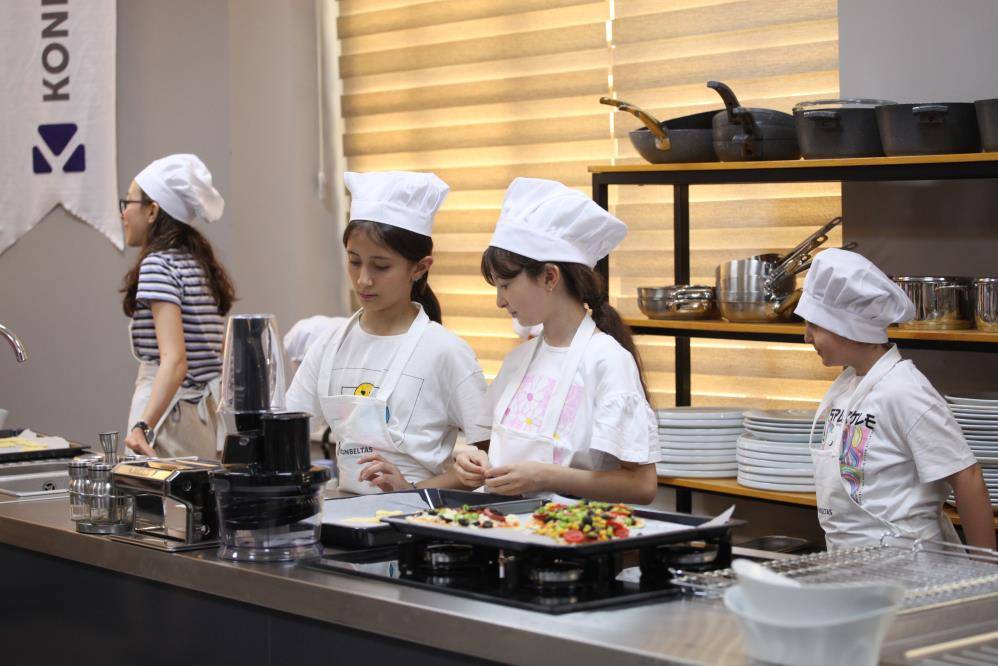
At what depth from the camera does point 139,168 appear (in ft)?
16.3

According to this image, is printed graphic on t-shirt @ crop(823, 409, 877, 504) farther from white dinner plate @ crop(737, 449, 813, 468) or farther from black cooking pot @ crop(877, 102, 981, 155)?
black cooking pot @ crop(877, 102, 981, 155)

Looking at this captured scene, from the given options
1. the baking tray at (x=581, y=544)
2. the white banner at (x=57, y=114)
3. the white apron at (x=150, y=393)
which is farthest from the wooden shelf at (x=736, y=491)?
the white banner at (x=57, y=114)

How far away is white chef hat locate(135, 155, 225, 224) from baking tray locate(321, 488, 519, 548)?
Result: 1723 mm

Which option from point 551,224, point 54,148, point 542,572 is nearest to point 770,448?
point 551,224

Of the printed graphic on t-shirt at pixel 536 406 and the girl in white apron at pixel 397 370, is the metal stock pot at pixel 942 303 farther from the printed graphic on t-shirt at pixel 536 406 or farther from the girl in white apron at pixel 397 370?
the girl in white apron at pixel 397 370

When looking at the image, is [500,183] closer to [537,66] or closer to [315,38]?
[537,66]

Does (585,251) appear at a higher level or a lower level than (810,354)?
higher

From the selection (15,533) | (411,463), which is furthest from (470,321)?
(15,533)

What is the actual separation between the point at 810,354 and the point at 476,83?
1.77 meters

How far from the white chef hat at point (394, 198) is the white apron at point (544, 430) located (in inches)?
17.0

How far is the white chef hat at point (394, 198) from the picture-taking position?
2685 mm

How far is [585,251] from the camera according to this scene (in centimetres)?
255

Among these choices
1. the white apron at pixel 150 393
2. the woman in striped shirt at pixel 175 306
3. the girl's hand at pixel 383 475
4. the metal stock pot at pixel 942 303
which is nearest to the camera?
the girl's hand at pixel 383 475

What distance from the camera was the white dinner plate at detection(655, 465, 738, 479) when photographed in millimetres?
3414
